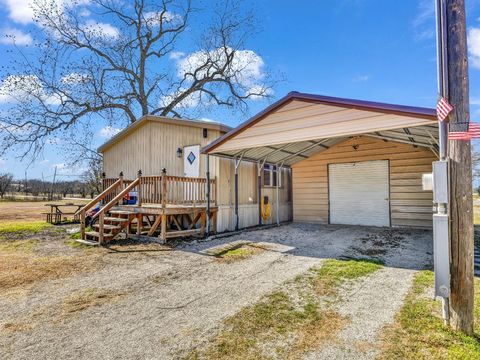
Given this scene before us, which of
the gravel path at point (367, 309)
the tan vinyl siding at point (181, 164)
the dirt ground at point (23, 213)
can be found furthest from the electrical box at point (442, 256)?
the dirt ground at point (23, 213)

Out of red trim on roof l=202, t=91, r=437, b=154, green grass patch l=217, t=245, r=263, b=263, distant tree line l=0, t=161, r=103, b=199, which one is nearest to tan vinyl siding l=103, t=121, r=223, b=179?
red trim on roof l=202, t=91, r=437, b=154

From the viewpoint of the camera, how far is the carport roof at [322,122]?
514 cm

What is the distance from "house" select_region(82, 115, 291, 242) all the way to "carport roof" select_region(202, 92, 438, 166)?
1.17 meters

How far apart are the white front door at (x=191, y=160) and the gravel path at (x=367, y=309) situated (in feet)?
21.6

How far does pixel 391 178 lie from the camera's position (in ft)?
33.0

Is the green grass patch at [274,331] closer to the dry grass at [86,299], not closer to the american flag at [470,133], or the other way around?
the dry grass at [86,299]

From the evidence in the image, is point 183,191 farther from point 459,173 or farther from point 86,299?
point 459,173

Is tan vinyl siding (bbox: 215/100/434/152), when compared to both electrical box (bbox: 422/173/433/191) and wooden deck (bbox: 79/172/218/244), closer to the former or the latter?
wooden deck (bbox: 79/172/218/244)

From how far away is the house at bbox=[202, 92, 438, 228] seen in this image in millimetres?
5742

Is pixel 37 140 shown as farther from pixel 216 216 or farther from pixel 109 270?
pixel 109 270

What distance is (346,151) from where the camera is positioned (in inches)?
436

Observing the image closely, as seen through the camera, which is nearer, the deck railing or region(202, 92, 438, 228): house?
region(202, 92, 438, 228): house

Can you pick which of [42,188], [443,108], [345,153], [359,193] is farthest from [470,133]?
[42,188]

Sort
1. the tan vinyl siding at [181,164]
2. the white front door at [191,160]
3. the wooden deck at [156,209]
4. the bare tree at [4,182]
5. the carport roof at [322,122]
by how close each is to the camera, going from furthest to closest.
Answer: the bare tree at [4,182]
the white front door at [191,160]
the tan vinyl siding at [181,164]
the wooden deck at [156,209]
the carport roof at [322,122]
